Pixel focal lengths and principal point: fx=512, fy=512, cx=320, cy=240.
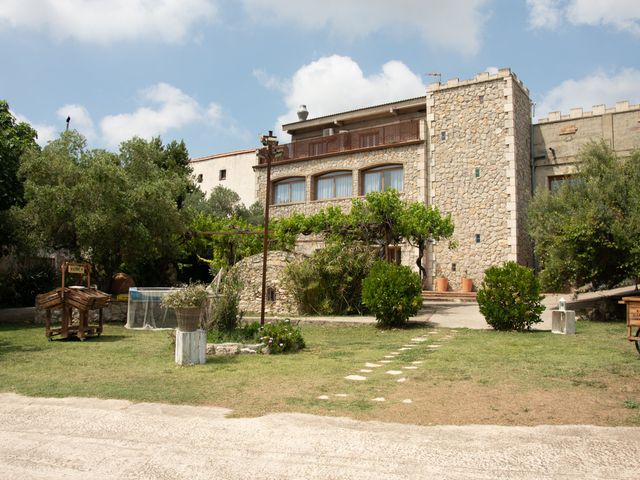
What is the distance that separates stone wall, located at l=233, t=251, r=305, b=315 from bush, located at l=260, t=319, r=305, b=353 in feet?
23.3

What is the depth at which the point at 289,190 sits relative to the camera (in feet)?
99.7

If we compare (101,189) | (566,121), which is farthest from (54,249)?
(566,121)

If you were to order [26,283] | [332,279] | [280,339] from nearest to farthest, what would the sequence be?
[280,339], [332,279], [26,283]

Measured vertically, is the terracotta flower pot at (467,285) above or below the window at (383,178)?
below

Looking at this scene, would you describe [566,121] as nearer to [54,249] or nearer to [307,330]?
[307,330]

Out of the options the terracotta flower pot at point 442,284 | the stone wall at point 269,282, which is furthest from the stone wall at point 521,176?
the stone wall at point 269,282

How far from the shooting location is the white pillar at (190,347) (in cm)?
841

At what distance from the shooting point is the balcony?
26375 mm

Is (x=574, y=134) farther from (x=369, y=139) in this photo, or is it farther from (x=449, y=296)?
(x=369, y=139)

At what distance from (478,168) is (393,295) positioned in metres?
13.1

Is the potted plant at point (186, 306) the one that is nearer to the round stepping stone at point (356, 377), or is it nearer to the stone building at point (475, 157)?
the round stepping stone at point (356, 377)

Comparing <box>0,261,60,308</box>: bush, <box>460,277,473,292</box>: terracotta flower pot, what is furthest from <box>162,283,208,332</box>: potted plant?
<box>460,277,473,292</box>: terracotta flower pot

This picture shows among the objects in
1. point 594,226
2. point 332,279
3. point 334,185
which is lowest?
point 332,279

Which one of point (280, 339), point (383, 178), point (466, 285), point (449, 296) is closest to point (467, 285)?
point (466, 285)
